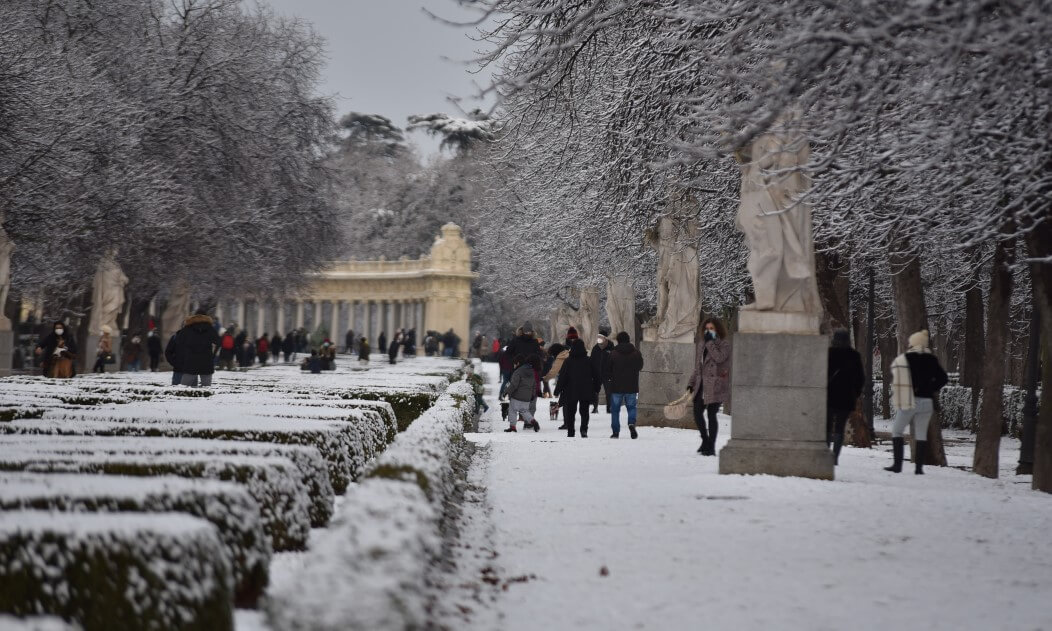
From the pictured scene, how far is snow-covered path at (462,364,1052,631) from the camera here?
5.79 m

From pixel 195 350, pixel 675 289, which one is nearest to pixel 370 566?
pixel 195 350

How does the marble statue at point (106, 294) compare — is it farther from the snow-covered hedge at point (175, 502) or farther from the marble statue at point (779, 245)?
the snow-covered hedge at point (175, 502)

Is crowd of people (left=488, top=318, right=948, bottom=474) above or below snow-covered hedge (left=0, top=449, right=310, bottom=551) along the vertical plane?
above

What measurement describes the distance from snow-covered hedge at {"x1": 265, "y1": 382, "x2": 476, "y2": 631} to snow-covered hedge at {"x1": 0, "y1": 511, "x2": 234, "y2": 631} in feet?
0.94

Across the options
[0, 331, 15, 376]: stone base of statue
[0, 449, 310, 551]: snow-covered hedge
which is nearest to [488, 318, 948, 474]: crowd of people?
[0, 449, 310, 551]: snow-covered hedge

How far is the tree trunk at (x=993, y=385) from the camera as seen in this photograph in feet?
47.9

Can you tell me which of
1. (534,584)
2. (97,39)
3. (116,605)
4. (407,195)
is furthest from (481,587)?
(407,195)

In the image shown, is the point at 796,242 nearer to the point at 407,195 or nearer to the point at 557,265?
the point at 557,265

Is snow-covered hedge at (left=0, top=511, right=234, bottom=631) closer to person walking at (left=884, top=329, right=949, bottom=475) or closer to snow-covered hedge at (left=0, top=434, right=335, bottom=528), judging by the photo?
snow-covered hedge at (left=0, top=434, right=335, bottom=528)

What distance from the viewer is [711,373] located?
47.3ft

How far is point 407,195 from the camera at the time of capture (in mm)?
85938

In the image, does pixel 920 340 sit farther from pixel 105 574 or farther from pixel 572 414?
pixel 105 574

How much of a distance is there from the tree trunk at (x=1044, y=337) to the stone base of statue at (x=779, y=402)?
2229 millimetres

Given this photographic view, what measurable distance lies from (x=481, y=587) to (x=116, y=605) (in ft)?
8.22
